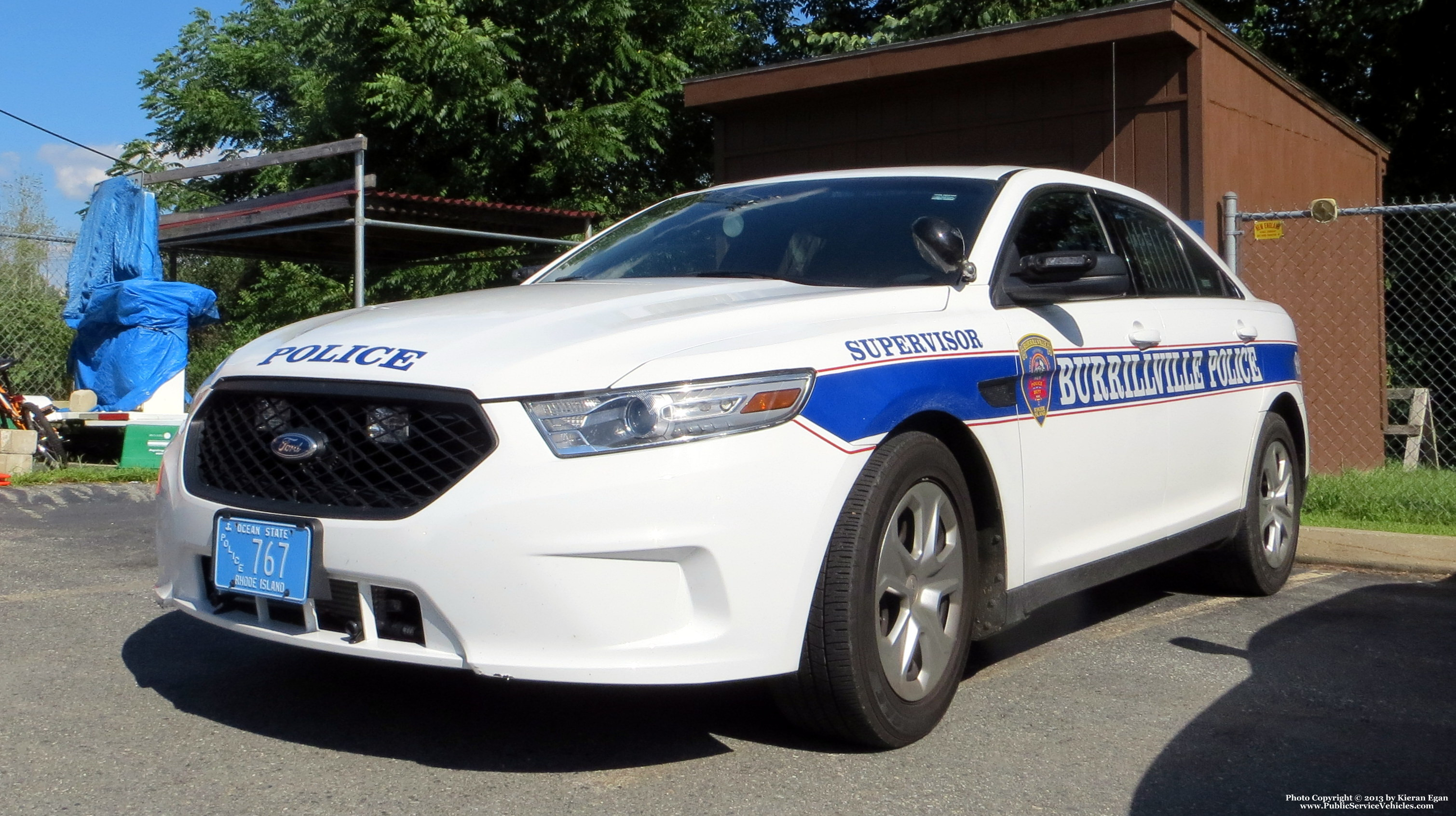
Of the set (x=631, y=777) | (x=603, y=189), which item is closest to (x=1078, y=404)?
(x=631, y=777)

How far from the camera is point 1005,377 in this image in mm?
3660

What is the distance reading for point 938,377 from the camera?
339 cm

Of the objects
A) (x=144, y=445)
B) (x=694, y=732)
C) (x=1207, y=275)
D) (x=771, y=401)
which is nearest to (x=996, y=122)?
(x=1207, y=275)

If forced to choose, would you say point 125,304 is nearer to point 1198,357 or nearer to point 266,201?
point 266,201

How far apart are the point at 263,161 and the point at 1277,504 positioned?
7.78 m

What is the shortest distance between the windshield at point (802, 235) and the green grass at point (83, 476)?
556cm

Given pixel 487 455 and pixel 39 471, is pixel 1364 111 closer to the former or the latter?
pixel 39 471

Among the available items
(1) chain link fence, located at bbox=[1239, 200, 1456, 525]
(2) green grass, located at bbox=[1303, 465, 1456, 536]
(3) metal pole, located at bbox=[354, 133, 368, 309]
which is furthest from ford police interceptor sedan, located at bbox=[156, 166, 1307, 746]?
(3) metal pole, located at bbox=[354, 133, 368, 309]

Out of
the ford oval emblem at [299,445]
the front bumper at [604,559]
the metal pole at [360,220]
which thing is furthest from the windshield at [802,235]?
the metal pole at [360,220]

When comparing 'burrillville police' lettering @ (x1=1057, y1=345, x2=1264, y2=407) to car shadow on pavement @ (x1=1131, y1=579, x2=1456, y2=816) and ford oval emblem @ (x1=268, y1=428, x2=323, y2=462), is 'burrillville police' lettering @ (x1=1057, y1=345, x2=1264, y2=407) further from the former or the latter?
ford oval emblem @ (x1=268, y1=428, x2=323, y2=462)

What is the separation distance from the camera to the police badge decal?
375 cm

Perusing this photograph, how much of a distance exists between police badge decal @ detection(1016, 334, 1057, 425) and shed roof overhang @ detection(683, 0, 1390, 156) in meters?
5.03

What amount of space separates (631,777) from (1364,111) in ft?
60.1

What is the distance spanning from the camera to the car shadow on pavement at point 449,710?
3.29 meters
